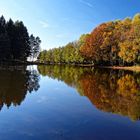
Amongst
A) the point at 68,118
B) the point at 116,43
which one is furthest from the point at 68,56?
the point at 68,118

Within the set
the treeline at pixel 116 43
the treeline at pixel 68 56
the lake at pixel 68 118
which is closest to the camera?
the lake at pixel 68 118

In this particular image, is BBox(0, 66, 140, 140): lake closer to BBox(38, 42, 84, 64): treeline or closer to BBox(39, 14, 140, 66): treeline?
BBox(39, 14, 140, 66): treeline

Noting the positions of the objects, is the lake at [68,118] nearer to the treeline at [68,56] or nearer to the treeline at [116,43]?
the treeline at [116,43]

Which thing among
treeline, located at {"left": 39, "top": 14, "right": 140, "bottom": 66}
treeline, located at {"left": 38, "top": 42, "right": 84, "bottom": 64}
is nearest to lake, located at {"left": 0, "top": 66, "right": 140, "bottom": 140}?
treeline, located at {"left": 39, "top": 14, "right": 140, "bottom": 66}

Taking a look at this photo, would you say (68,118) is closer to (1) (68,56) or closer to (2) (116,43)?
(2) (116,43)

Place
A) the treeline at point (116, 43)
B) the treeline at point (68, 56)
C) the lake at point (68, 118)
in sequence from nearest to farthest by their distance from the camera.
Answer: the lake at point (68, 118) → the treeline at point (116, 43) → the treeline at point (68, 56)

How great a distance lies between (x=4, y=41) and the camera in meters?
69.1

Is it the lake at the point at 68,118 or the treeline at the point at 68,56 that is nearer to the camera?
the lake at the point at 68,118

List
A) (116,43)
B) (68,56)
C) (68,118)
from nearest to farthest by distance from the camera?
(68,118), (116,43), (68,56)

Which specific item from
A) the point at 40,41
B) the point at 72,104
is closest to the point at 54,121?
the point at 72,104

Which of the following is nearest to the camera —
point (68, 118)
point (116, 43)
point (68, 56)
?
point (68, 118)

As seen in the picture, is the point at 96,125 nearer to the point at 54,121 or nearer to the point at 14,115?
the point at 54,121

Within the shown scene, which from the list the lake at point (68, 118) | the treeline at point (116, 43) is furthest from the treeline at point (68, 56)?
the lake at point (68, 118)

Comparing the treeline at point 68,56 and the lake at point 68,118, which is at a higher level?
the treeline at point 68,56
